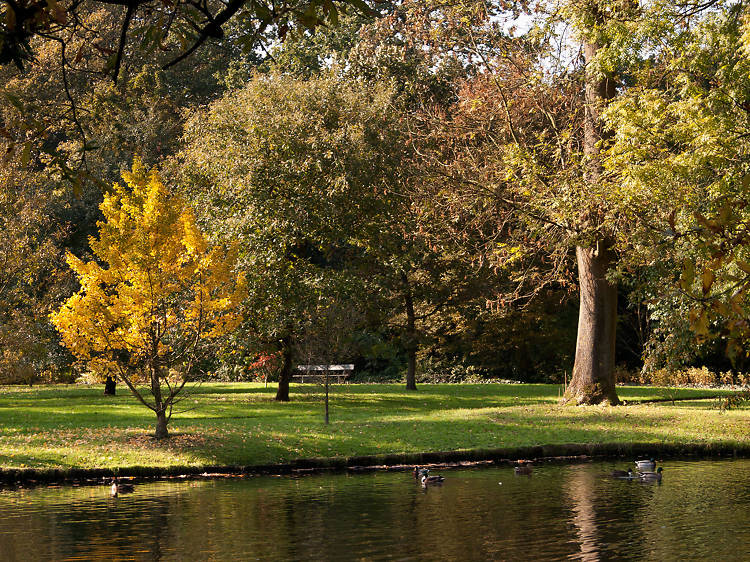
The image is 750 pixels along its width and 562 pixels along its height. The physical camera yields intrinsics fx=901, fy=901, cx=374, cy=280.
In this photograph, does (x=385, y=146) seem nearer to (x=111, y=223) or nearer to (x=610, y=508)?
(x=111, y=223)

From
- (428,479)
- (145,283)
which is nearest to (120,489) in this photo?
(145,283)

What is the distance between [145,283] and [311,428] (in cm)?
592

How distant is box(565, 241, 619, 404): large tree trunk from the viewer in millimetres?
28594

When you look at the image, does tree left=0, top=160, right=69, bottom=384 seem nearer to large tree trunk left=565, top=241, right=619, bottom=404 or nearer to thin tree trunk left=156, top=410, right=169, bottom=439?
thin tree trunk left=156, top=410, right=169, bottom=439

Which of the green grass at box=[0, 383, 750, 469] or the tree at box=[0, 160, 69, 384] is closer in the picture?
the green grass at box=[0, 383, 750, 469]

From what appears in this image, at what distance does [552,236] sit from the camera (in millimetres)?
26922

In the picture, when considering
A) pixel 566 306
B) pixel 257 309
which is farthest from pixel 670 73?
pixel 566 306

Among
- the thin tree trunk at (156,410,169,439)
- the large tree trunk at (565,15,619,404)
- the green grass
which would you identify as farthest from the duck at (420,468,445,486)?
the large tree trunk at (565,15,619,404)

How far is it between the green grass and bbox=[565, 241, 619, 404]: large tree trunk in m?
1.10

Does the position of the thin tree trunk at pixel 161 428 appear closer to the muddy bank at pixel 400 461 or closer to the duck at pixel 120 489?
the muddy bank at pixel 400 461

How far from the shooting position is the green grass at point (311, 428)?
794 inches

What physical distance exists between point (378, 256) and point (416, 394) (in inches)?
261

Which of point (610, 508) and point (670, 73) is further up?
point (670, 73)

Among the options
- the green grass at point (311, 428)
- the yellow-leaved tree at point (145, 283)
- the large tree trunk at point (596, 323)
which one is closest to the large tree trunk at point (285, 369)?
the green grass at point (311, 428)
